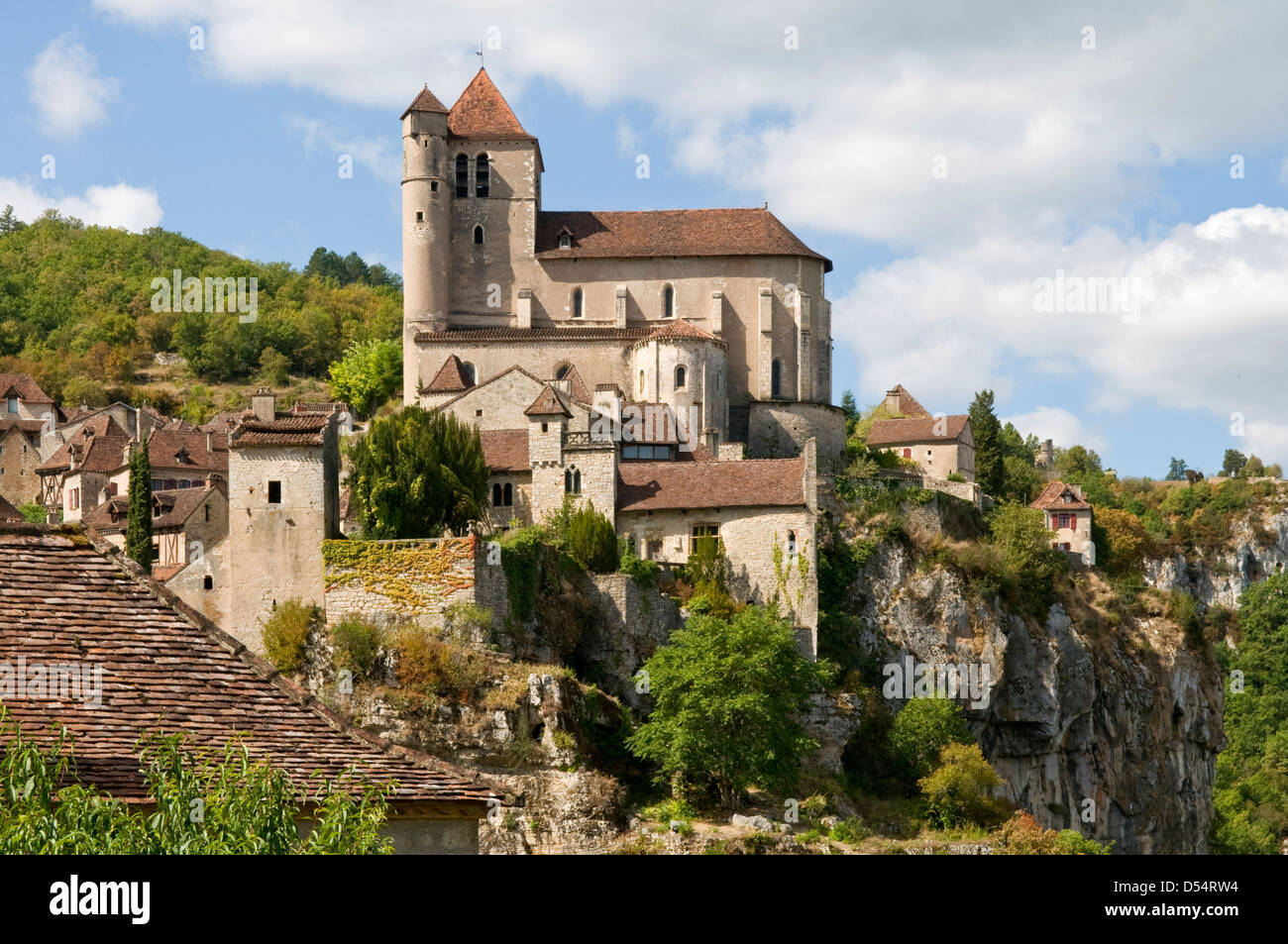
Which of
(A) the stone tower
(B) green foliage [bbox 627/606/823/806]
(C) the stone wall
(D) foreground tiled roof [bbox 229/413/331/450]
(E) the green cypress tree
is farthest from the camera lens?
(A) the stone tower

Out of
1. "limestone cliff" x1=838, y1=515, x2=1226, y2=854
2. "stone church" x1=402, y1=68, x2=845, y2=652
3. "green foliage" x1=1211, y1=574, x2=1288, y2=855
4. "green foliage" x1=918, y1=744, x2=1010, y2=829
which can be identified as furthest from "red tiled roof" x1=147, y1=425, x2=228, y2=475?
"green foliage" x1=1211, y1=574, x2=1288, y2=855

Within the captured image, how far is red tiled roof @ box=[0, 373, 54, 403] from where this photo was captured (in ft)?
362

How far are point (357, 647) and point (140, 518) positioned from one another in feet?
43.7

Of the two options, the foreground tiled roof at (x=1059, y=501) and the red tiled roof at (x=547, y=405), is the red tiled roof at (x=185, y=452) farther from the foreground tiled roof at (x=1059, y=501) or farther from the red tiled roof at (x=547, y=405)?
the foreground tiled roof at (x=1059, y=501)

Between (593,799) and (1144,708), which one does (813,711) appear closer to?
(593,799)

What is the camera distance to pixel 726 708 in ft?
172

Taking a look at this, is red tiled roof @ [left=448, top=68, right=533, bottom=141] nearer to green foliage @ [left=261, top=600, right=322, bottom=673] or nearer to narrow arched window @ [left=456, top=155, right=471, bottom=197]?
narrow arched window @ [left=456, top=155, right=471, bottom=197]

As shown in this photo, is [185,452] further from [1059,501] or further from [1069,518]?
[1069,518]

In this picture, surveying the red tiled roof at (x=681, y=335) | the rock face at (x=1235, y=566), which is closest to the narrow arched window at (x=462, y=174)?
the red tiled roof at (x=681, y=335)

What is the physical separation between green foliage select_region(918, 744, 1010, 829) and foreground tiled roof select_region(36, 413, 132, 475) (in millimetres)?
44466

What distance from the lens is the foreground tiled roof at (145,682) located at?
15.2 m

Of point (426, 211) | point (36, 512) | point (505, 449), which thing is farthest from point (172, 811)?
point (36, 512)

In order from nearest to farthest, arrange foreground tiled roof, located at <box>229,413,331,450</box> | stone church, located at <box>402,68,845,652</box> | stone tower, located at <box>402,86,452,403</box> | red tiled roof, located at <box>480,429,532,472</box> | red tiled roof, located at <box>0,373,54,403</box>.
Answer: foreground tiled roof, located at <box>229,413,331,450</box> → red tiled roof, located at <box>480,429,532,472</box> → stone church, located at <box>402,68,845,652</box> → stone tower, located at <box>402,86,452,403</box> → red tiled roof, located at <box>0,373,54,403</box>
